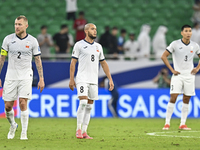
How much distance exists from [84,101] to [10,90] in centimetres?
136

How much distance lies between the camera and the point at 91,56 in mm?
8297

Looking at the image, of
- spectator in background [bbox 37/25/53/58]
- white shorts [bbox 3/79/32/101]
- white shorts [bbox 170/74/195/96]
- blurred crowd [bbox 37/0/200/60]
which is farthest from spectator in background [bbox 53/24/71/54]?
white shorts [bbox 3/79/32/101]

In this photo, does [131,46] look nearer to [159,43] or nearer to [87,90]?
[159,43]

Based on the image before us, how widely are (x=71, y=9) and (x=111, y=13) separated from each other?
2.23 metres

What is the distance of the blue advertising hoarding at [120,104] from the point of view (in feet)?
49.6

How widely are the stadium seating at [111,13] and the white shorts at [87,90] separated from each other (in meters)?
10.9

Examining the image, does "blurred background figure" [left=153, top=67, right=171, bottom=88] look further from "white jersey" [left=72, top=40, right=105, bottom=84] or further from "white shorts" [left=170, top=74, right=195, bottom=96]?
"white jersey" [left=72, top=40, right=105, bottom=84]

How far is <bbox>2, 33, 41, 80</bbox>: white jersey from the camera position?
776 centimetres

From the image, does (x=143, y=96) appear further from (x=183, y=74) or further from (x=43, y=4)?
(x=43, y=4)

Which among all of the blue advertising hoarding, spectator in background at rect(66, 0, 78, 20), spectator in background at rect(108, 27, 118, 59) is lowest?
the blue advertising hoarding

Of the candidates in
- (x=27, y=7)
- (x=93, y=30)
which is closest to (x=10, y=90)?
(x=93, y=30)

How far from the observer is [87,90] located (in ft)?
27.0

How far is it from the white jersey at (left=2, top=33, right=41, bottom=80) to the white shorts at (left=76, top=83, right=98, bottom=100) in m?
0.98

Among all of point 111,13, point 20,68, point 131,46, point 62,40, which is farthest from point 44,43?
point 20,68
